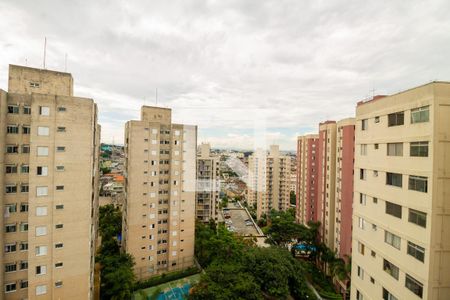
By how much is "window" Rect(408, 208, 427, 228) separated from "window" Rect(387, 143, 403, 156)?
4.19 feet

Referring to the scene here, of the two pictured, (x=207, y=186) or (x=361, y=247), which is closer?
(x=361, y=247)

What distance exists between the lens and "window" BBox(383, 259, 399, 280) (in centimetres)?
512

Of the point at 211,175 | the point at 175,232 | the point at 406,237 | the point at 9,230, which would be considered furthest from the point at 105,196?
the point at 406,237

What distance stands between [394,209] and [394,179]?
705mm

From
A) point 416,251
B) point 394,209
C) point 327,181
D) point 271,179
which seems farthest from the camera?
point 271,179

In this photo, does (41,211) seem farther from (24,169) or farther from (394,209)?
(394,209)

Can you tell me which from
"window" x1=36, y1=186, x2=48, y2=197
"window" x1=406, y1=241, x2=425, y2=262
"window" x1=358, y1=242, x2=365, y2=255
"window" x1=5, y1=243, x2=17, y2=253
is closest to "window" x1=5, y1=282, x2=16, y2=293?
"window" x1=5, y1=243, x2=17, y2=253

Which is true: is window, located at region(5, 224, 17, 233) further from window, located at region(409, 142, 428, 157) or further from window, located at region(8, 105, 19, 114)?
window, located at region(409, 142, 428, 157)

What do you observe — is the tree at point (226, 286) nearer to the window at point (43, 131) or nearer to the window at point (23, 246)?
the window at point (23, 246)

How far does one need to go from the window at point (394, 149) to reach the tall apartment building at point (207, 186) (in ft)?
67.9

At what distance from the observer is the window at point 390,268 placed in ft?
16.8

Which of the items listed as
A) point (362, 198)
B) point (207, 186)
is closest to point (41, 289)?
point (362, 198)

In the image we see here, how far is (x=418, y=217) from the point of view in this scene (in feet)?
15.1

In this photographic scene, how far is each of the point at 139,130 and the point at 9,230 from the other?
9017mm
